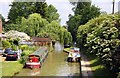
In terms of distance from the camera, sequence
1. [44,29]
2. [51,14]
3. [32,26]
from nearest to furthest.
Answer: [32,26], [44,29], [51,14]

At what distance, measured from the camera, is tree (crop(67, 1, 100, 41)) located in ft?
175

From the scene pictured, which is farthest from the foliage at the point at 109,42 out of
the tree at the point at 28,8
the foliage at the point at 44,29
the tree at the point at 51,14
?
the tree at the point at 28,8

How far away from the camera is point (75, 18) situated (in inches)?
2532

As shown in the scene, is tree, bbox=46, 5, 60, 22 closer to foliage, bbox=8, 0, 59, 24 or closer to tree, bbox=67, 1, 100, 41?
foliage, bbox=8, 0, 59, 24

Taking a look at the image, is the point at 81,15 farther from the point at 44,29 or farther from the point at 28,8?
the point at 44,29

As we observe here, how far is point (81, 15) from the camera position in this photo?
208 ft

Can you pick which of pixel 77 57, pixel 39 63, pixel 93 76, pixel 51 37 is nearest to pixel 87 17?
pixel 51 37

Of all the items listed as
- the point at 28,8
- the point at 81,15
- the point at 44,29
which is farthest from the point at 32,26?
the point at 81,15

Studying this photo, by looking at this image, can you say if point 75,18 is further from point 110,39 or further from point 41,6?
point 110,39

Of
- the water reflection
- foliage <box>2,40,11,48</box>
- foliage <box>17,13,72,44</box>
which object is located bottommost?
the water reflection

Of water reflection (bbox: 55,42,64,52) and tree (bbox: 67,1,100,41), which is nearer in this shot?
water reflection (bbox: 55,42,64,52)

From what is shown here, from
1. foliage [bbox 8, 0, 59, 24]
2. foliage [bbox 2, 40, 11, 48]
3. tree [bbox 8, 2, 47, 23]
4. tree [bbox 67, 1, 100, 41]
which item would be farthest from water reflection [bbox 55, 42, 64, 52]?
→ tree [bbox 8, 2, 47, 23]

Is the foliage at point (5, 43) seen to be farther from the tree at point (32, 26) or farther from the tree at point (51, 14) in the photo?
the tree at point (51, 14)

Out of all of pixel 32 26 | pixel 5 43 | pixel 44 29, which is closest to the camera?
pixel 5 43
